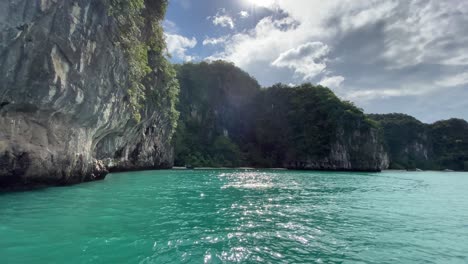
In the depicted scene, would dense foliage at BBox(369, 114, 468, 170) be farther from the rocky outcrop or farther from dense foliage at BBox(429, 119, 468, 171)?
the rocky outcrop

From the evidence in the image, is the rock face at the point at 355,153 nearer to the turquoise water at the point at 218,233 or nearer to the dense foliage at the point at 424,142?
the dense foliage at the point at 424,142

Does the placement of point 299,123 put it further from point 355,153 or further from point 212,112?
point 212,112

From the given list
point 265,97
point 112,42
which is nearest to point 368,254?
point 112,42

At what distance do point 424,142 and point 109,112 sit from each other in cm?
12538

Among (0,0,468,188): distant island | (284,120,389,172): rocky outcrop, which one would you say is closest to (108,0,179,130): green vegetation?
(0,0,468,188): distant island

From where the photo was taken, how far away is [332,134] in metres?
75.7

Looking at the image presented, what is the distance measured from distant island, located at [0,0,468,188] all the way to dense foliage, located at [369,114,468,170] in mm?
28951

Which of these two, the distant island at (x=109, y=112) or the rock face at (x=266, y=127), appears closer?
the distant island at (x=109, y=112)

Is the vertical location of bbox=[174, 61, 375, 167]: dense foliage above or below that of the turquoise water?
above

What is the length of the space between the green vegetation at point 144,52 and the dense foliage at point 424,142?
9497 centimetres

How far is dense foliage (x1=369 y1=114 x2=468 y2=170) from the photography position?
319ft

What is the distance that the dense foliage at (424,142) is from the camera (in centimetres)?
9712

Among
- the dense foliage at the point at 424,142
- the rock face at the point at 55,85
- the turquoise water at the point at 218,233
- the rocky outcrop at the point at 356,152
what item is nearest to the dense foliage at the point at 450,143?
the dense foliage at the point at 424,142

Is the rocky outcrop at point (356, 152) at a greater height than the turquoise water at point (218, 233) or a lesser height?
greater
